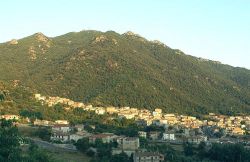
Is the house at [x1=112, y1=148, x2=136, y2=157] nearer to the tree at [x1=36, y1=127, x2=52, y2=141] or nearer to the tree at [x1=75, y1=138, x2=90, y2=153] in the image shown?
the tree at [x1=75, y1=138, x2=90, y2=153]

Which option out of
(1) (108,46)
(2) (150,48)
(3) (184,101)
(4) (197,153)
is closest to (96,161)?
(4) (197,153)

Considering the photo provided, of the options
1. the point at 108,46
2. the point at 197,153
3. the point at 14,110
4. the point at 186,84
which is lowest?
the point at 197,153

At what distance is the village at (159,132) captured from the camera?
181 feet

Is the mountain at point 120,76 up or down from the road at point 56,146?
up

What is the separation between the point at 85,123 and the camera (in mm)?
73188

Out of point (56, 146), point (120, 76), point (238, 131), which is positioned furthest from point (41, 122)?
point (120, 76)

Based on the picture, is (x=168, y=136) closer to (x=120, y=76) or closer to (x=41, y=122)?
(x=41, y=122)

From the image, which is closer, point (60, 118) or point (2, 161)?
point (2, 161)

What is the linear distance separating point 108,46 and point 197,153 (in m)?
87.0

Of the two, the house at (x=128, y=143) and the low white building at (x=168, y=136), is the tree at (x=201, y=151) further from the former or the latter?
the low white building at (x=168, y=136)

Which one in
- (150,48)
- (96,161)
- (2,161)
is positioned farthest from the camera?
(150,48)

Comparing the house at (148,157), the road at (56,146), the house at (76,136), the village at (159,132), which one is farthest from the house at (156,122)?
the house at (148,157)

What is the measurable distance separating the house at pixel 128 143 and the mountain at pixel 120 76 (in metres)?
49.8

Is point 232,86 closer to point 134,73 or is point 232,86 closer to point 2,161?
point 134,73
